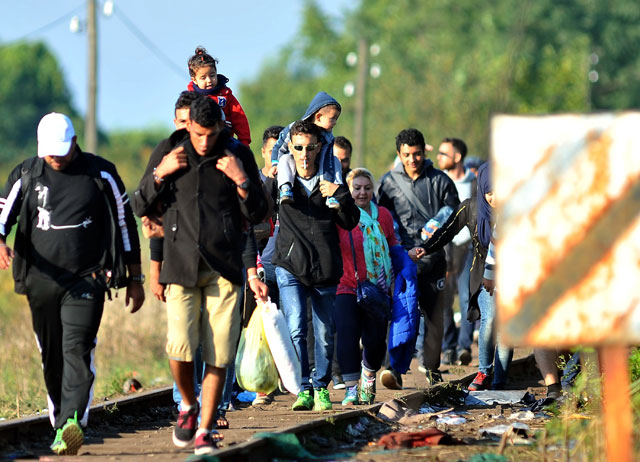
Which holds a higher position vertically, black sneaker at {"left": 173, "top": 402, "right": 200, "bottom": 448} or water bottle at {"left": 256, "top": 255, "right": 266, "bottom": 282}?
water bottle at {"left": 256, "top": 255, "right": 266, "bottom": 282}

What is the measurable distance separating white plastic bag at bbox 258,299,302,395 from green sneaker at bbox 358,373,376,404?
5.33 ft

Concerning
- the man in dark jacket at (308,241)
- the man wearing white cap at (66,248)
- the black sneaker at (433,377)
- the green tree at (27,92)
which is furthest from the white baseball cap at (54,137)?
the green tree at (27,92)

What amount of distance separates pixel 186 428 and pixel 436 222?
4.96 meters

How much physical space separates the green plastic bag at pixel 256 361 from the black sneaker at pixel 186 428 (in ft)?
5.07

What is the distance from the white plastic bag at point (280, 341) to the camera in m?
9.75

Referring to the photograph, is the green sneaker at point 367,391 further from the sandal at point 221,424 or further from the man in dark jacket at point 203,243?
the man in dark jacket at point 203,243

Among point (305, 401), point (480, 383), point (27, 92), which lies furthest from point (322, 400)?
point (27, 92)

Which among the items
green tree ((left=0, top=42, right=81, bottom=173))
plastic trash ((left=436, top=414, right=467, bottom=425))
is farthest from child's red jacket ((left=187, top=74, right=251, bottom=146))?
green tree ((left=0, top=42, right=81, bottom=173))

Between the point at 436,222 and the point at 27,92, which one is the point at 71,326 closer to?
the point at 436,222

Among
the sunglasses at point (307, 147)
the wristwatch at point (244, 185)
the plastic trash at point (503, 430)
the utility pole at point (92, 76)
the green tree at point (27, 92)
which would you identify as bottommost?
the plastic trash at point (503, 430)

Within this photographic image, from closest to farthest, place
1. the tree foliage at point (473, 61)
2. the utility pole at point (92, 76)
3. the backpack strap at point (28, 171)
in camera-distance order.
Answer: the backpack strap at point (28, 171) < the utility pole at point (92, 76) < the tree foliage at point (473, 61)

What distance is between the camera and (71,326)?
28.7 ft

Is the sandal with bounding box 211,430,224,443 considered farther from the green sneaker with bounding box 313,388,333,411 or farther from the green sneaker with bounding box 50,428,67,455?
the green sneaker with bounding box 313,388,333,411

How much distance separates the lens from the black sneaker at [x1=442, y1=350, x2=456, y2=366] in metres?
15.4
